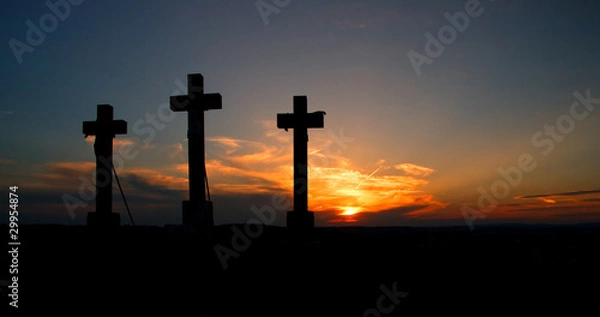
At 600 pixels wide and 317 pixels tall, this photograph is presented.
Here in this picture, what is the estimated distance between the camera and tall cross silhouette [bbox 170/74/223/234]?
12.2 meters

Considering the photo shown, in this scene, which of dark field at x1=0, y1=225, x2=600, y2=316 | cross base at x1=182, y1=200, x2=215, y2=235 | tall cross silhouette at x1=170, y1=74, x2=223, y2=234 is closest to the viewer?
dark field at x1=0, y1=225, x2=600, y2=316

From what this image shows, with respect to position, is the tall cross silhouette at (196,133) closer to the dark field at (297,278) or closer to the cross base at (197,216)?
the cross base at (197,216)

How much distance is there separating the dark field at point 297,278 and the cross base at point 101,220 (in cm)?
107

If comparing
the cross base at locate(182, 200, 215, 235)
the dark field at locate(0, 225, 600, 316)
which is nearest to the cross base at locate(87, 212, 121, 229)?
the dark field at locate(0, 225, 600, 316)

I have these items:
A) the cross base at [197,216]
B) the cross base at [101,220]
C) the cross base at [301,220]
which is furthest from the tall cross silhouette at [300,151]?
the cross base at [101,220]

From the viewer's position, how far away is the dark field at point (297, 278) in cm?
822

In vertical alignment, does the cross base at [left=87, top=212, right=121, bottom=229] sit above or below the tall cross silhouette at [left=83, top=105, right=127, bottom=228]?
below

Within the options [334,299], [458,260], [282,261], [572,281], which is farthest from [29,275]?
[572,281]

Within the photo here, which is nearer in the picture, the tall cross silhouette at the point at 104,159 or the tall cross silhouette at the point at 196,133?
the tall cross silhouette at the point at 196,133

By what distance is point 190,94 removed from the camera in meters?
12.7

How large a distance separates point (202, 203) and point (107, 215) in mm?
3187

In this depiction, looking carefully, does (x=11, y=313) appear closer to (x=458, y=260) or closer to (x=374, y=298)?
(x=374, y=298)

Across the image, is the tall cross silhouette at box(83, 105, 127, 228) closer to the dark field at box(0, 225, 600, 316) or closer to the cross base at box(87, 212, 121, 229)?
the cross base at box(87, 212, 121, 229)

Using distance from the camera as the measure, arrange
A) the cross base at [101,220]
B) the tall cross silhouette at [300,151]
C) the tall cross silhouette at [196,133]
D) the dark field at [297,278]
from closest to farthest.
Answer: the dark field at [297,278] < the tall cross silhouette at [196,133] < the tall cross silhouette at [300,151] < the cross base at [101,220]
